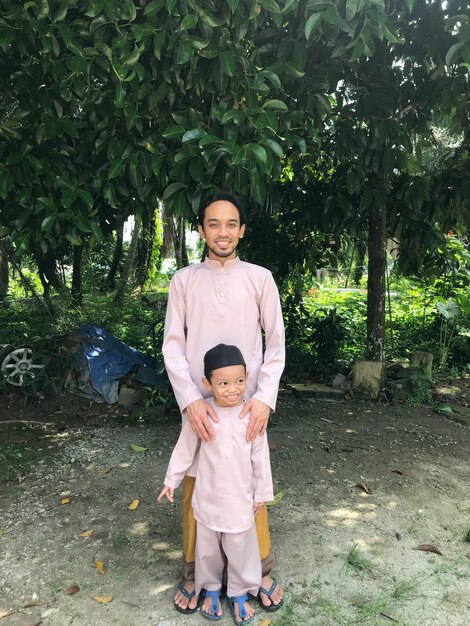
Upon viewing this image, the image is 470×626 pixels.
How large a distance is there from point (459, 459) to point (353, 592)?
1914mm

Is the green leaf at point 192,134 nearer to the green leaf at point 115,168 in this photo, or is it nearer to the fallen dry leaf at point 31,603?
the green leaf at point 115,168

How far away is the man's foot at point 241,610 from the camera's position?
2.13 meters

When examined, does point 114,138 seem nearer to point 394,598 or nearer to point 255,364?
point 255,364

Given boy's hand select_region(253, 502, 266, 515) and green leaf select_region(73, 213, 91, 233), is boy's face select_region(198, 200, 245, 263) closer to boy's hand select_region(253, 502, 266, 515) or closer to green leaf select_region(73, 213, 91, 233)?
green leaf select_region(73, 213, 91, 233)

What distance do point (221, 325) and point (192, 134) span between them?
0.89 m

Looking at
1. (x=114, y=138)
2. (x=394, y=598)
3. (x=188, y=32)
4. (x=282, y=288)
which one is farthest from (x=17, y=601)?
(x=282, y=288)

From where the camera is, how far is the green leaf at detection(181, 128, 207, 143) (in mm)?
2371

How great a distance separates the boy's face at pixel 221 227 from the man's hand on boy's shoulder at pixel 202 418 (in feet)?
1.95

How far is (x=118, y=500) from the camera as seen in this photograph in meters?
3.17

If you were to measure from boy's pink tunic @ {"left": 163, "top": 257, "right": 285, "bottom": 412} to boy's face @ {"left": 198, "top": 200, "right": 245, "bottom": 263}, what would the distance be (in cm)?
7

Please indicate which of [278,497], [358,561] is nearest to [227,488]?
[358,561]

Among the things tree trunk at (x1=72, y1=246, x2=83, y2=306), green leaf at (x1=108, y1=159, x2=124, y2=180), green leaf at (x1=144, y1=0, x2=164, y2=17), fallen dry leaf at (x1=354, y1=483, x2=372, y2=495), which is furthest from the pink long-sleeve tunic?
tree trunk at (x1=72, y1=246, x2=83, y2=306)

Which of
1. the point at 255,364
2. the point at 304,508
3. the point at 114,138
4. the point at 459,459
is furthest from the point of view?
the point at 459,459

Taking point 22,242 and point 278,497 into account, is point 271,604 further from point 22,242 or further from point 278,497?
point 22,242
